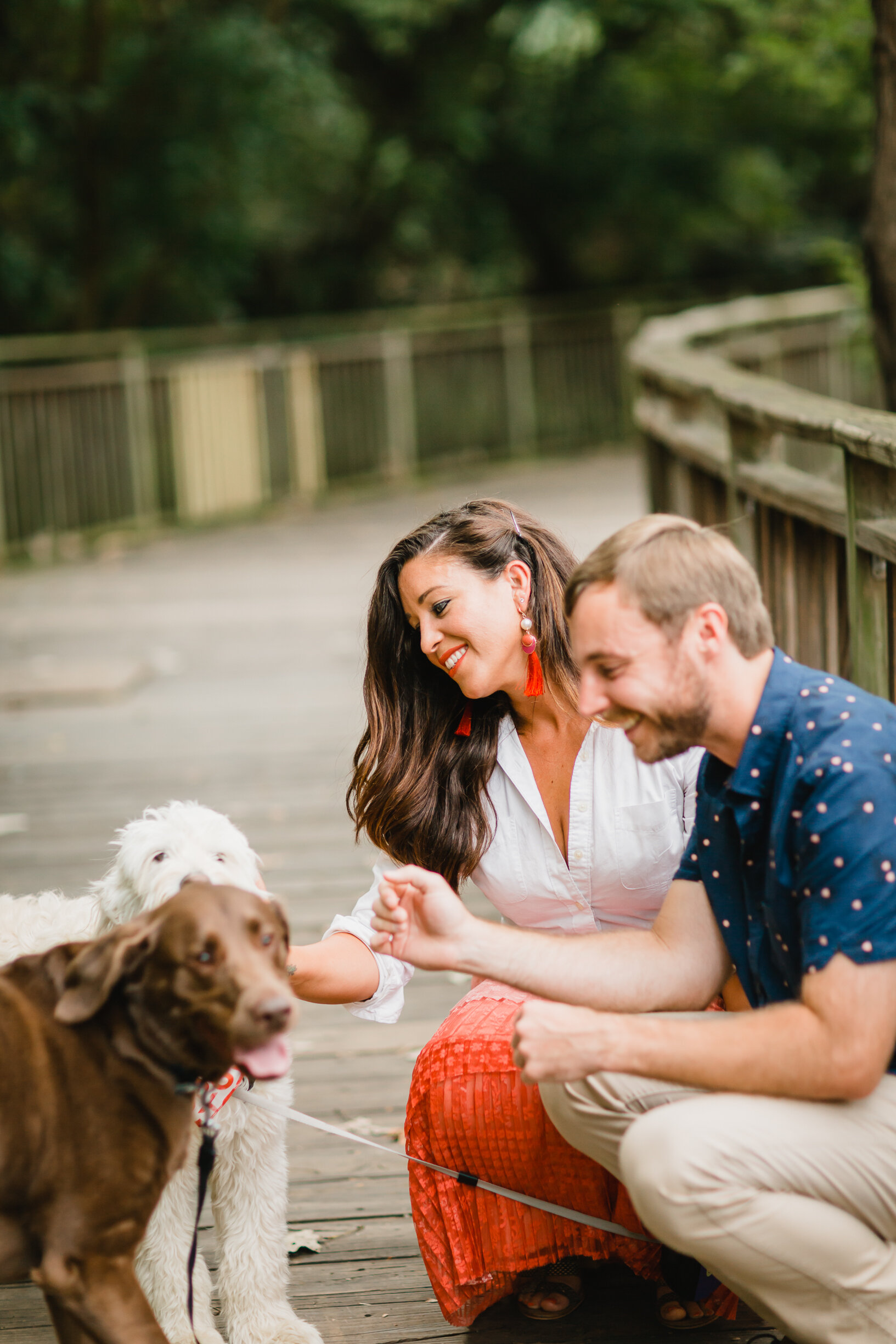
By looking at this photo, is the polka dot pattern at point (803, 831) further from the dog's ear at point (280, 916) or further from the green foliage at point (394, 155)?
the green foliage at point (394, 155)

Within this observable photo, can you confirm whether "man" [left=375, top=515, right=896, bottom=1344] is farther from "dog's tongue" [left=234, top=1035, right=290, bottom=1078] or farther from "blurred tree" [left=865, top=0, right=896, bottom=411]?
"blurred tree" [left=865, top=0, right=896, bottom=411]

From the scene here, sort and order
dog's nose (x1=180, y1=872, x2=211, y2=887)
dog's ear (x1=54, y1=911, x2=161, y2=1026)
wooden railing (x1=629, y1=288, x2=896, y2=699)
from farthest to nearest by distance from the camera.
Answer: wooden railing (x1=629, y1=288, x2=896, y2=699)
dog's nose (x1=180, y1=872, x2=211, y2=887)
dog's ear (x1=54, y1=911, x2=161, y2=1026)

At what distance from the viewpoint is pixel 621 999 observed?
7.95 ft

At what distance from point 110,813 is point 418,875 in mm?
3716

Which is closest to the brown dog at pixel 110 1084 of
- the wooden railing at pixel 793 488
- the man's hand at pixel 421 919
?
the man's hand at pixel 421 919

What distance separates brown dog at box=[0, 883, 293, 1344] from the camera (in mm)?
1948

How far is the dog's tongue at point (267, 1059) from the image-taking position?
6.15 feet

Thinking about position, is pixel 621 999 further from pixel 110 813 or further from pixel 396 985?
pixel 110 813

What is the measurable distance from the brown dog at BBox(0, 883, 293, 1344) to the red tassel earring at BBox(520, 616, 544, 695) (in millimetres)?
1010

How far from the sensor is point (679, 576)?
2090mm

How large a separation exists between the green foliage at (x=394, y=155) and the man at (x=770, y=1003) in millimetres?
10927

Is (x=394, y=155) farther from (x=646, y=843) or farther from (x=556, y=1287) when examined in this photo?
(x=556, y=1287)

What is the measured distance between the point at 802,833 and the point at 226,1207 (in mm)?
1337

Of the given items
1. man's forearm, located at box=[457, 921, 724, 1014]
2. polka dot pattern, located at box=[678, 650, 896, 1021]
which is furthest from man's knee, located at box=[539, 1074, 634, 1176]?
polka dot pattern, located at box=[678, 650, 896, 1021]
